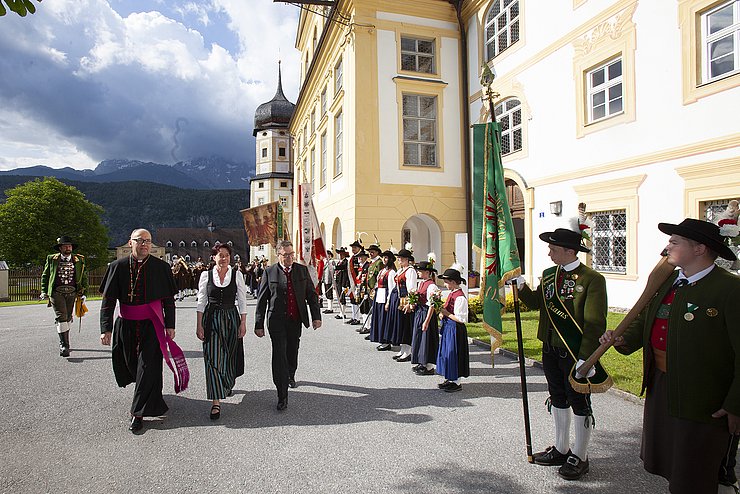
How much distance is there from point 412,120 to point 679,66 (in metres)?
9.17

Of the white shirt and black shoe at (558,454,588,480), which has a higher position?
the white shirt

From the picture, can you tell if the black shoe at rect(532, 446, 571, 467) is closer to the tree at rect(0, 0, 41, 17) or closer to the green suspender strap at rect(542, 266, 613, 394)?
the green suspender strap at rect(542, 266, 613, 394)

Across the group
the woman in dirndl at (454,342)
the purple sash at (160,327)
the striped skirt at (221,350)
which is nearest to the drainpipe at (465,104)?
the woman in dirndl at (454,342)

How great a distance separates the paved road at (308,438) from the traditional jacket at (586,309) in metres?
1.07

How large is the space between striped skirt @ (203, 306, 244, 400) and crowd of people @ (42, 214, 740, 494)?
1cm

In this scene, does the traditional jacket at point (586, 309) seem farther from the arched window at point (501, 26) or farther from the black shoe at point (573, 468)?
the arched window at point (501, 26)

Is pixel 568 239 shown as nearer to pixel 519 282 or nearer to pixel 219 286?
pixel 519 282

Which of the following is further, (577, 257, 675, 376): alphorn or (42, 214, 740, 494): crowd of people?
(577, 257, 675, 376): alphorn

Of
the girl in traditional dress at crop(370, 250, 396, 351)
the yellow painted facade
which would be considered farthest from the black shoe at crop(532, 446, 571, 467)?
the yellow painted facade

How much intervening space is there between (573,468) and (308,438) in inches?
92.2

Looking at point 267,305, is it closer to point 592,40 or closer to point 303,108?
point 592,40

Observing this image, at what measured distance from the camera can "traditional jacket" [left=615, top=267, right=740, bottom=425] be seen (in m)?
2.57

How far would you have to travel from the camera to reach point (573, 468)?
3637 mm

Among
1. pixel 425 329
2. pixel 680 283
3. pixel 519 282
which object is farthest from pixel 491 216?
pixel 425 329
